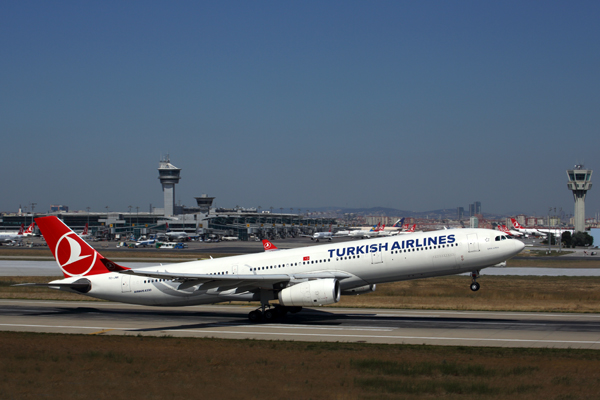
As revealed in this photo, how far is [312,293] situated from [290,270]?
12.3 ft

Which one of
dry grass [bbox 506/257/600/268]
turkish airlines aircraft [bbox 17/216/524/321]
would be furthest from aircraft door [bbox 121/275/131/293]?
dry grass [bbox 506/257/600/268]

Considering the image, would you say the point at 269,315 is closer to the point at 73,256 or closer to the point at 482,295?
the point at 73,256

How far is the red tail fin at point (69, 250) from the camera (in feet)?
121

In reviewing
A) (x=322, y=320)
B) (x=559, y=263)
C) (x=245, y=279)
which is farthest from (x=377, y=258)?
(x=559, y=263)

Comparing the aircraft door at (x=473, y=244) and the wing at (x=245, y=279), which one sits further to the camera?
the aircraft door at (x=473, y=244)

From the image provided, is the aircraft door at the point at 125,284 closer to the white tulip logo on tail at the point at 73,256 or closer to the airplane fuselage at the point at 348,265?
the airplane fuselage at the point at 348,265

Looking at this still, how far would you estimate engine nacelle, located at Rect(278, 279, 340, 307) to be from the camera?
3178cm

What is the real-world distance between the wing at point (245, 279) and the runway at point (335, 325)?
248cm

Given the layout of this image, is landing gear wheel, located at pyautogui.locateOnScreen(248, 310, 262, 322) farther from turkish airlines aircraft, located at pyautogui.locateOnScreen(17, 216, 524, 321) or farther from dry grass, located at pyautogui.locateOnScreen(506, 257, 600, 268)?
dry grass, located at pyautogui.locateOnScreen(506, 257, 600, 268)

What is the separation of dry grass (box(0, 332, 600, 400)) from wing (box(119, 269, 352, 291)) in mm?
6147

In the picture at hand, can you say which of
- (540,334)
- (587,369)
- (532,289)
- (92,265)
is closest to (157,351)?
(92,265)

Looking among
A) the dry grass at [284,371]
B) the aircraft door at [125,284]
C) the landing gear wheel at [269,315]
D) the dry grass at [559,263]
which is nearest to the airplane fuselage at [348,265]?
the aircraft door at [125,284]

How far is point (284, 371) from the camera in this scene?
67.6 feet

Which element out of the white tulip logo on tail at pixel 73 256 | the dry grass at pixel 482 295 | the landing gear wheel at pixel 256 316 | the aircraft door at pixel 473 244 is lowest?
the dry grass at pixel 482 295
